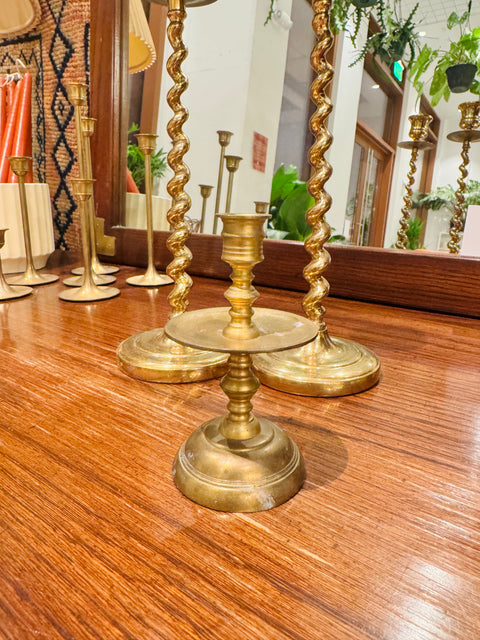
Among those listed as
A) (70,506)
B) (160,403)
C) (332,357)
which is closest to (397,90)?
(332,357)

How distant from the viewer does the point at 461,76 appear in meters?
0.69

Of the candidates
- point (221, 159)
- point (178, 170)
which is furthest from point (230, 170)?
point (178, 170)

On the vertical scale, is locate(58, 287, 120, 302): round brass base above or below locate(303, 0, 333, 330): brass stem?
below

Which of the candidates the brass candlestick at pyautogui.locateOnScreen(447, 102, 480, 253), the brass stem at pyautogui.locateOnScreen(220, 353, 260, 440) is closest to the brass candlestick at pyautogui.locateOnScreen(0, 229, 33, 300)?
the brass stem at pyautogui.locateOnScreen(220, 353, 260, 440)

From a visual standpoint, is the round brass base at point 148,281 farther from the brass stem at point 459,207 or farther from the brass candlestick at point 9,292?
the brass stem at point 459,207

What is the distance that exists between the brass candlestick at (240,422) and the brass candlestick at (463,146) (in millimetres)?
592

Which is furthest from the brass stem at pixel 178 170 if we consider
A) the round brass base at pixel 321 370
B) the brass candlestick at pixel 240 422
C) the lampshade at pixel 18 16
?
Answer: the lampshade at pixel 18 16

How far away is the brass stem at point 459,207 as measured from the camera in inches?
27.7

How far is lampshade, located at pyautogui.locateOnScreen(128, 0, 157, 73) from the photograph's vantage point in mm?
1002

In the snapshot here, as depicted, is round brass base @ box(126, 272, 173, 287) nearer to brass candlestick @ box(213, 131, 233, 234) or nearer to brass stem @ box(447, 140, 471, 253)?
brass candlestick @ box(213, 131, 233, 234)

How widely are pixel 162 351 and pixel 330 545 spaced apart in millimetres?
267

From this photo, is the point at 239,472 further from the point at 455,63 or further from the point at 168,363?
the point at 455,63

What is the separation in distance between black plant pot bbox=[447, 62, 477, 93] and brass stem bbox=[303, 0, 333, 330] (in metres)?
0.38

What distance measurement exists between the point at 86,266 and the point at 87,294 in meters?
0.05
